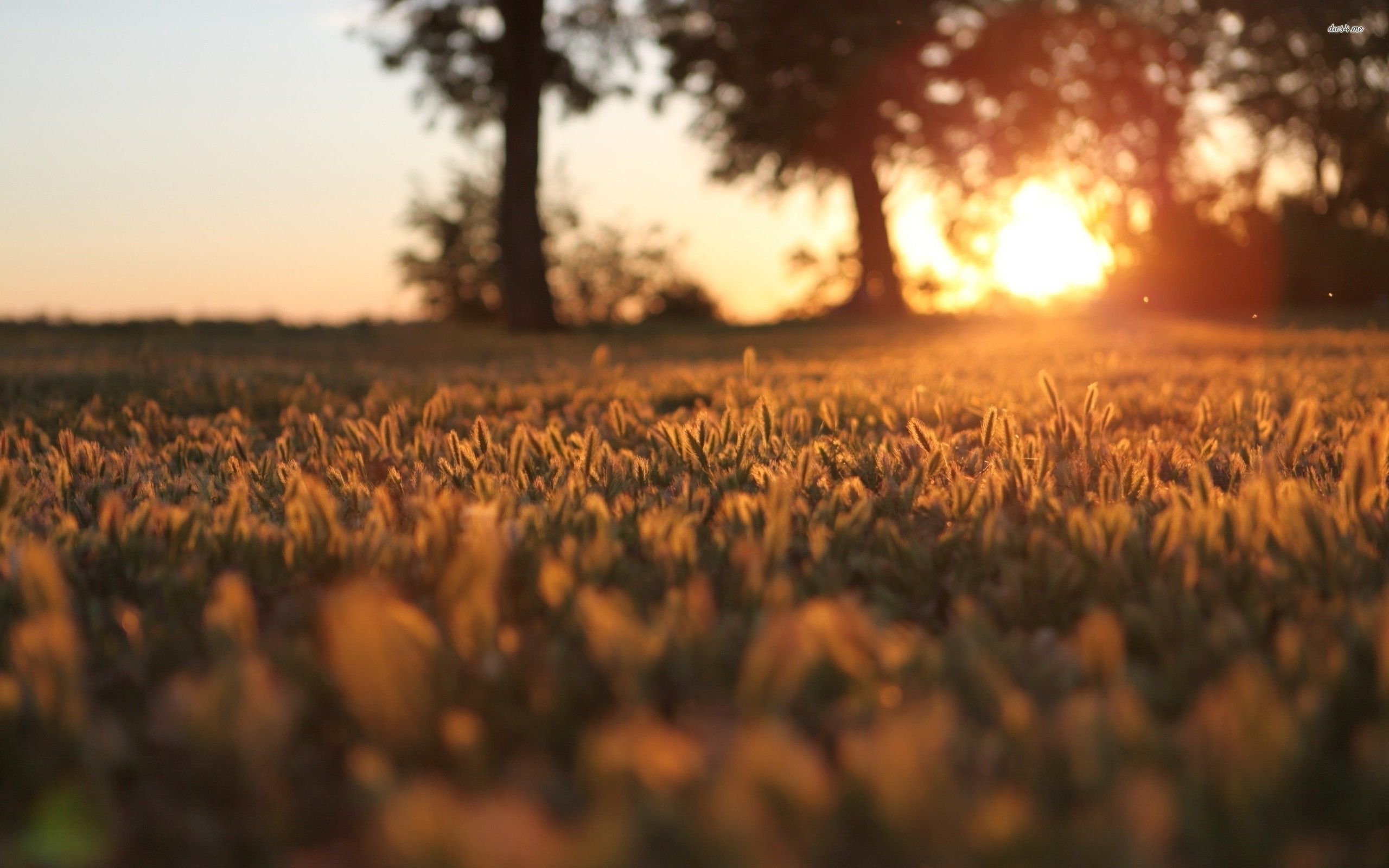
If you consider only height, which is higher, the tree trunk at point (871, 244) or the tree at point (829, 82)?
the tree at point (829, 82)

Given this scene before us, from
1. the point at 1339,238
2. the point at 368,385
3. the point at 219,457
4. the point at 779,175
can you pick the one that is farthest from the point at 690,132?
the point at 219,457

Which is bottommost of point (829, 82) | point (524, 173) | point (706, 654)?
point (706, 654)

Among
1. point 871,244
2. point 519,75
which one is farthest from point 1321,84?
point 519,75

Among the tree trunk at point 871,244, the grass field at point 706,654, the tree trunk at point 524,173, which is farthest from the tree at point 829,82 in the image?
the grass field at point 706,654

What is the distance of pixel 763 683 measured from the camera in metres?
1.04

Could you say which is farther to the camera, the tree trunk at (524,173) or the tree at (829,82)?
the tree at (829,82)

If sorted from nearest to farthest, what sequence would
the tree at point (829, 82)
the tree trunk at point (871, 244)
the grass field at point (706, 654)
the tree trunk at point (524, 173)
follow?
1. the grass field at point (706, 654)
2. the tree trunk at point (524, 173)
3. the tree at point (829, 82)
4. the tree trunk at point (871, 244)

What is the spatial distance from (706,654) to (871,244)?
2396 centimetres

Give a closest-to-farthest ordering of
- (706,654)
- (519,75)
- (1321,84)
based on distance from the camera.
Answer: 1. (706,654)
2. (519,75)
3. (1321,84)

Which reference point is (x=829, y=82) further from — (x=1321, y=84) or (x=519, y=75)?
(x=1321, y=84)

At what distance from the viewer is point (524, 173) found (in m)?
17.8

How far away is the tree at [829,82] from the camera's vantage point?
21.3 meters

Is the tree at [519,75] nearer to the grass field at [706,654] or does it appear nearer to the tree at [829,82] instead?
the tree at [829,82]

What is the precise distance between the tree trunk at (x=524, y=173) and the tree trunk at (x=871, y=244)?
7.56 meters
